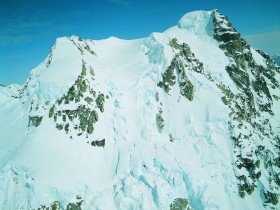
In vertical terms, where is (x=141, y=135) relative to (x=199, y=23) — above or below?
below

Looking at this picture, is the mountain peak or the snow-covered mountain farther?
the mountain peak

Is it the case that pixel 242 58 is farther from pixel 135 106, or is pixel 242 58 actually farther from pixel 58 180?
pixel 58 180

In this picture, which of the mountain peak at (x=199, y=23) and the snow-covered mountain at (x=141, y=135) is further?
the mountain peak at (x=199, y=23)

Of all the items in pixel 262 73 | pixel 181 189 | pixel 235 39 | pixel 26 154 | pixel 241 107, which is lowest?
pixel 181 189

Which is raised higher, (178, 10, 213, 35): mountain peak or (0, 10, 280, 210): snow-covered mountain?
(178, 10, 213, 35): mountain peak

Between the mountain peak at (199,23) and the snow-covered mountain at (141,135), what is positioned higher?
the mountain peak at (199,23)

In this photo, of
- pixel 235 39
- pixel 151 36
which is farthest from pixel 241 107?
pixel 151 36

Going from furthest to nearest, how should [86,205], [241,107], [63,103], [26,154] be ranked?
1. [241,107]
2. [63,103]
3. [26,154]
4. [86,205]

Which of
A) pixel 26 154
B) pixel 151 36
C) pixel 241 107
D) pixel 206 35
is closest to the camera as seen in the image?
pixel 26 154
